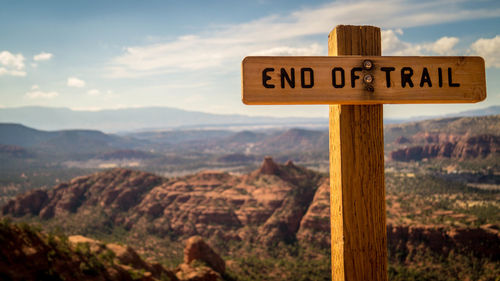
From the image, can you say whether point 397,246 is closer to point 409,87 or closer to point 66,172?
point 409,87

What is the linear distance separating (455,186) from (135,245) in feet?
242

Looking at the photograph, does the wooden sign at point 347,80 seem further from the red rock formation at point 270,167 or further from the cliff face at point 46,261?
the red rock formation at point 270,167

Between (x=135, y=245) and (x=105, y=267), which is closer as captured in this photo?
(x=105, y=267)

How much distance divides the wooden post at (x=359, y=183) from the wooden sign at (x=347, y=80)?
0.43 feet

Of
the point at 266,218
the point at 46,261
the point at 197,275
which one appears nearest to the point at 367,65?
the point at 46,261

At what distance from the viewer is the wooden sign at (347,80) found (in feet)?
8.30

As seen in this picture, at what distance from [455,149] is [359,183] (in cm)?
14697

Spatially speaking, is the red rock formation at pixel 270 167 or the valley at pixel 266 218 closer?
the valley at pixel 266 218

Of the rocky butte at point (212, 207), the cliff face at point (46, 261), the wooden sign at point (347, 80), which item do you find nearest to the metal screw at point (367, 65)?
the wooden sign at point (347, 80)

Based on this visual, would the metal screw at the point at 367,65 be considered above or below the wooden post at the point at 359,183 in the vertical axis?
above

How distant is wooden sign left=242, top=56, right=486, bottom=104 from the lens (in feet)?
8.30

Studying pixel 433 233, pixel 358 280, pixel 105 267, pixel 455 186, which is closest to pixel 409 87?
pixel 358 280

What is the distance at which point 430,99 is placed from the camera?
2.62m

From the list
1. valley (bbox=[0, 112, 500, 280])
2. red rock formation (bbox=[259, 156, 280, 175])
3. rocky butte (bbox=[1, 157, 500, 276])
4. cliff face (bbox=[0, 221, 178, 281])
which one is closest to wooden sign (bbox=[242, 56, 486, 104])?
cliff face (bbox=[0, 221, 178, 281])
